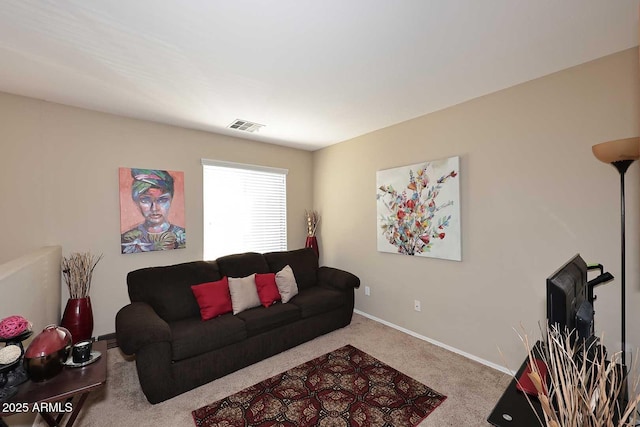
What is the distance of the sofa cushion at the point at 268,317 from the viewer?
2.70m

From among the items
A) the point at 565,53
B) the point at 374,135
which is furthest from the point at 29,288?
the point at 565,53

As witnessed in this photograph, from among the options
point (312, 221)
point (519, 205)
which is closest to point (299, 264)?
point (312, 221)

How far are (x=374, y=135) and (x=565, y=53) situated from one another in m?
2.07

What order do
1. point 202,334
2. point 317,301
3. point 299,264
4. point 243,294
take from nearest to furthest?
point 202,334 < point 243,294 < point 317,301 < point 299,264

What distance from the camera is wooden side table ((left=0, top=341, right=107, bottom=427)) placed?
1340 millimetres

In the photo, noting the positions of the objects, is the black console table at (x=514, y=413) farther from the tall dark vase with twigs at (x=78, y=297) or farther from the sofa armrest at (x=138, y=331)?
the tall dark vase with twigs at (x=78, y=297)

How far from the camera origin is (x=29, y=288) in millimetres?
A: 1958

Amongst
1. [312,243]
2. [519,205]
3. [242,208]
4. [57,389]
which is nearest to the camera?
[57,389]

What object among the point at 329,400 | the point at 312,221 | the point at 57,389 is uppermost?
the point at 312,221

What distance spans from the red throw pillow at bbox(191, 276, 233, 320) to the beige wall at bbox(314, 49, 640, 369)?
202cm

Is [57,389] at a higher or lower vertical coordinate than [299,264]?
lower

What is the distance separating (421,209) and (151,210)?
3.21m

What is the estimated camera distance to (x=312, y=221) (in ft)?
15.6

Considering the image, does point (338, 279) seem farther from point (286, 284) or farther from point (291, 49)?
point (291, 49)
